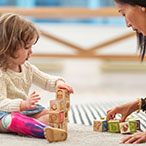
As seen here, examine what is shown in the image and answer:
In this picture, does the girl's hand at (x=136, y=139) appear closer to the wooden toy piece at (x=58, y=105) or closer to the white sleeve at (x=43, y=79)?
the wooden toy piece at (x=58, y=105)

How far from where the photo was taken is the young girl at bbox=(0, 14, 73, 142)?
0.98 metres

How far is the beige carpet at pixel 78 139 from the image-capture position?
89 centimetres

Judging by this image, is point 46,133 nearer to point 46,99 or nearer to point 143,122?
point 143,122

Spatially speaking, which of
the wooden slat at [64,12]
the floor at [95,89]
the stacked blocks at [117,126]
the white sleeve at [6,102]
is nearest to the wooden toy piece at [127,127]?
the stacked blocks at [117,126]

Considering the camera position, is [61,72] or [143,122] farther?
[61,72]

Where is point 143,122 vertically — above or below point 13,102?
below

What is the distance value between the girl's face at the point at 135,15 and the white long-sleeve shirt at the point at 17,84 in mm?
389

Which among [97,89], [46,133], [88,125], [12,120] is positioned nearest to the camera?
[46,133]

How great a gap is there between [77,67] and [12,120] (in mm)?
3145

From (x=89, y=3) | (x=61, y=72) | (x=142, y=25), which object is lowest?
(x=61, y=72)

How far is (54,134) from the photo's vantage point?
2.95 feet

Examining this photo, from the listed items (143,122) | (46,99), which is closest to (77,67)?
(46,99)

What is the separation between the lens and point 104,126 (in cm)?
110

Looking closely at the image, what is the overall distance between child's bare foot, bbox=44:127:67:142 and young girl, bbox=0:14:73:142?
0.06 m
